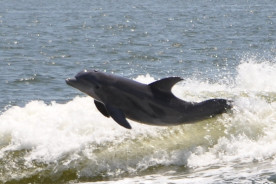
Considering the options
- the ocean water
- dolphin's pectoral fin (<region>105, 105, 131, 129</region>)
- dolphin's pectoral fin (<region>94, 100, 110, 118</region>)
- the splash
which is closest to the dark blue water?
the ocean water

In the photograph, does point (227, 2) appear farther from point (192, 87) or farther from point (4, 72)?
point (192, 87)

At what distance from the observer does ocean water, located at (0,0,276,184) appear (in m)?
13.9

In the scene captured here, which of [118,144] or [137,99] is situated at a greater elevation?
[137,99]

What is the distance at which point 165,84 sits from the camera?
45.3ft

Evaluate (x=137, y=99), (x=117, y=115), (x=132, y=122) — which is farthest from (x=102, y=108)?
(x=132, y=122)

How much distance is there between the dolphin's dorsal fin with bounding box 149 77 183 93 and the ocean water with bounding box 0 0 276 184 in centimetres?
122

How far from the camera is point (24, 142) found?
48.3 feet

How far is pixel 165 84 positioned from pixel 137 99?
580mm

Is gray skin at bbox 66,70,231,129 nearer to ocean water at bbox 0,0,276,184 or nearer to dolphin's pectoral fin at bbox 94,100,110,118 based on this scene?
dolphin's pectoral fin at bbox 94,100,110,118

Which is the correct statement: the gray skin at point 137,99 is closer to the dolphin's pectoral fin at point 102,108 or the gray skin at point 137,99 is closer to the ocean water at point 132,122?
the dolphin's pectoral fin at point 102,108

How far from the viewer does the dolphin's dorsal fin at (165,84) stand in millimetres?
13688

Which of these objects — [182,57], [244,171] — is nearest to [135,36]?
[182,57]

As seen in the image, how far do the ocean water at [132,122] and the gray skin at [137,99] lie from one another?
0.73m

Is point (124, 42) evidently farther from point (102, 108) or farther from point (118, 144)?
point (102, 108)
